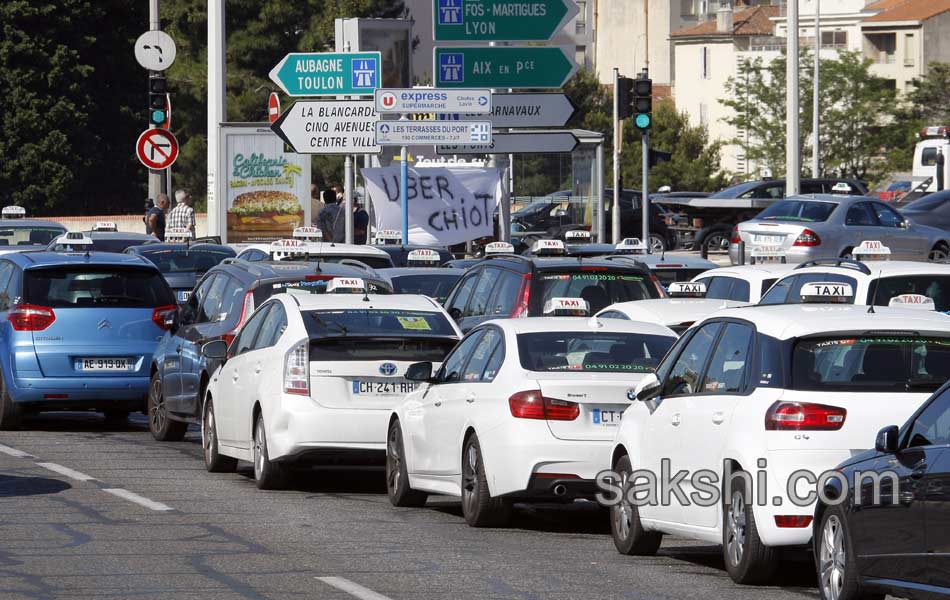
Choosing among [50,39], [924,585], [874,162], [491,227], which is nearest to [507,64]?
[491,227]

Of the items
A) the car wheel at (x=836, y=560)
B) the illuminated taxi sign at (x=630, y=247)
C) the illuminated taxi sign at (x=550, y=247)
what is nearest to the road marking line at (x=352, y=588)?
the car wheel at (x=836, y=560)

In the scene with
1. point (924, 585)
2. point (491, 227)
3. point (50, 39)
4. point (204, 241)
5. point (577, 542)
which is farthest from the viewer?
point (50, 39)

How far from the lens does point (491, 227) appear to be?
3341cm

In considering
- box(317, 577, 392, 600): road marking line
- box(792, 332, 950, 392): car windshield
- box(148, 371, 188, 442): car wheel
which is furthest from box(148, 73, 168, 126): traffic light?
box(792, 332, 950, 392): car windshield

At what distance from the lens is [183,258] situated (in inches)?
1069

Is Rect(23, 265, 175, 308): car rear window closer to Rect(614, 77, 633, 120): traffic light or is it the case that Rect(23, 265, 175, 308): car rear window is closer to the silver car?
Rect(614, 77, 633, 120): traffic light

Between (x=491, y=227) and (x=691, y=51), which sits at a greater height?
(x=691, y=51)

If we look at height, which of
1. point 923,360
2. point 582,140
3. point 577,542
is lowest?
point 577,542

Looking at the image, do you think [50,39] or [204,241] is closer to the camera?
[204,241]

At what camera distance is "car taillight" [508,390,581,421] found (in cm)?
1228

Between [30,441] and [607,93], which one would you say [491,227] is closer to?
[30,441]

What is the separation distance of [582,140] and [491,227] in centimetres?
342

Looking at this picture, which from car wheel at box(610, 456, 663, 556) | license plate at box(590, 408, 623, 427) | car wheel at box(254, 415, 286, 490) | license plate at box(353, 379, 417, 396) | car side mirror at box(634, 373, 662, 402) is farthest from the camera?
car wheel at box(254, 415, 286, 490)

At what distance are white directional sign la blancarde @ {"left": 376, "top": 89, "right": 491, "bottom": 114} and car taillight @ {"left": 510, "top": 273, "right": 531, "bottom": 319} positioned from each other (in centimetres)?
1015
